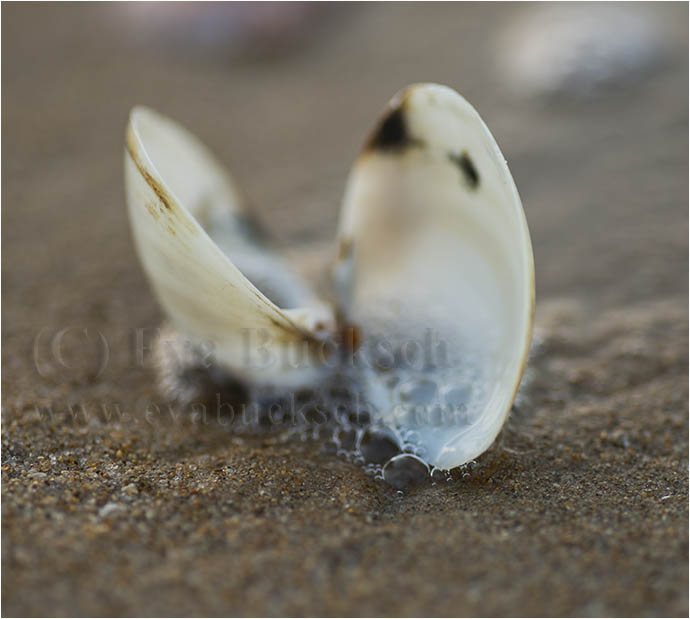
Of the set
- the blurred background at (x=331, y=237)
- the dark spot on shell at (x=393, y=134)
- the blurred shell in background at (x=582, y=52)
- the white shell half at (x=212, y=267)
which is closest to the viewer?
the blurred background at (x=331, y=237)

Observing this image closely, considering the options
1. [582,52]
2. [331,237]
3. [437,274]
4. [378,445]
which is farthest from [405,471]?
[582,52]

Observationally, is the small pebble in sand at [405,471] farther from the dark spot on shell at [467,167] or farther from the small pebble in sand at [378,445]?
the dark spot on shell at [467,167]

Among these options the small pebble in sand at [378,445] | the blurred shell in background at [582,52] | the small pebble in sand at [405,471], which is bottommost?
the small pebble in sand at [405,471]

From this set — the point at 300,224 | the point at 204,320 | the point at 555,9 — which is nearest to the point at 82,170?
the point at 300,224

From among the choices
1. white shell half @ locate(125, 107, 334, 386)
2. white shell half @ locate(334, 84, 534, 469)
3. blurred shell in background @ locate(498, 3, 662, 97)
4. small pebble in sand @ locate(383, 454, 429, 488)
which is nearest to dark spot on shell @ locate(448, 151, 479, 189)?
white shell half @ locate(334, 84, 534, 469)

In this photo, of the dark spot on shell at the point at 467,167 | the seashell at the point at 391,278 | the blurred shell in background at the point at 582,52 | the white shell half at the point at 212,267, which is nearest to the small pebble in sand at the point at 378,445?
the seashell at the point at 391,278

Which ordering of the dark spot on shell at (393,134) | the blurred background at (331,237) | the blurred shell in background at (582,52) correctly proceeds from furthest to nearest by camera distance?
1. the blurred shell in background at (582,52)
2. the dark spot on shell at (393,134)
3. the blurred background at (331,237)

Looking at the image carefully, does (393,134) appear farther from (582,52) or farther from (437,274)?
(582,52)

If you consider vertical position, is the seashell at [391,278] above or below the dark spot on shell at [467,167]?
below
